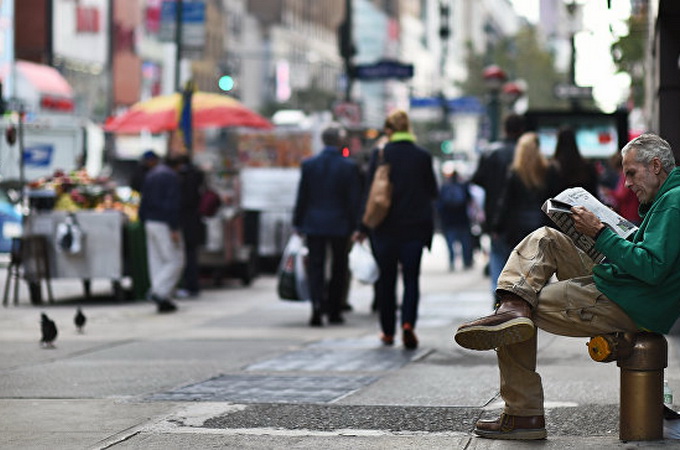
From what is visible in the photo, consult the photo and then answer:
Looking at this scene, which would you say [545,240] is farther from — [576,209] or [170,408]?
[170,408]

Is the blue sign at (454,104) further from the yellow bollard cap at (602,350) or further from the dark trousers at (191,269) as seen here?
the yellow bollard cap at (602,350)

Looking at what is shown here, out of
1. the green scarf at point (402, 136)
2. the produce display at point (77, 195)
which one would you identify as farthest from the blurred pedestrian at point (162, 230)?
the green scarf at point (402, 136)

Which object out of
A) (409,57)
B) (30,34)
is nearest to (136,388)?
(30,34)

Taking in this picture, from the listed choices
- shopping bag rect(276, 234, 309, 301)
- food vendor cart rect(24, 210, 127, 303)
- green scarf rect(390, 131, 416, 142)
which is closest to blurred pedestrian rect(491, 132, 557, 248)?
green scarf rect(390, 131, 416, 142)

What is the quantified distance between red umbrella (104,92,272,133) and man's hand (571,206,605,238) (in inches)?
640

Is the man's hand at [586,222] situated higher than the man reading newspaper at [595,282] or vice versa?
the man's hand at [586,222]

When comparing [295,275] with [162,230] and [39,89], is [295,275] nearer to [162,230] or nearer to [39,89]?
[162,230]

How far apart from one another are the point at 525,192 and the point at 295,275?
2.71 m

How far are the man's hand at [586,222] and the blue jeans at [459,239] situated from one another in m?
20.6

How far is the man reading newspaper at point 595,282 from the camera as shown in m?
6.81

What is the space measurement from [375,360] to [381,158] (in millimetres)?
1962

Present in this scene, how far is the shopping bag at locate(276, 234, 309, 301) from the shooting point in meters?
15.4

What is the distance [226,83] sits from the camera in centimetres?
2984

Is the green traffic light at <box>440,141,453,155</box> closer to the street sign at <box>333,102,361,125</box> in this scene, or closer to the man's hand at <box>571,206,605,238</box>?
the street sign at <box>333,102,361,125</box>
